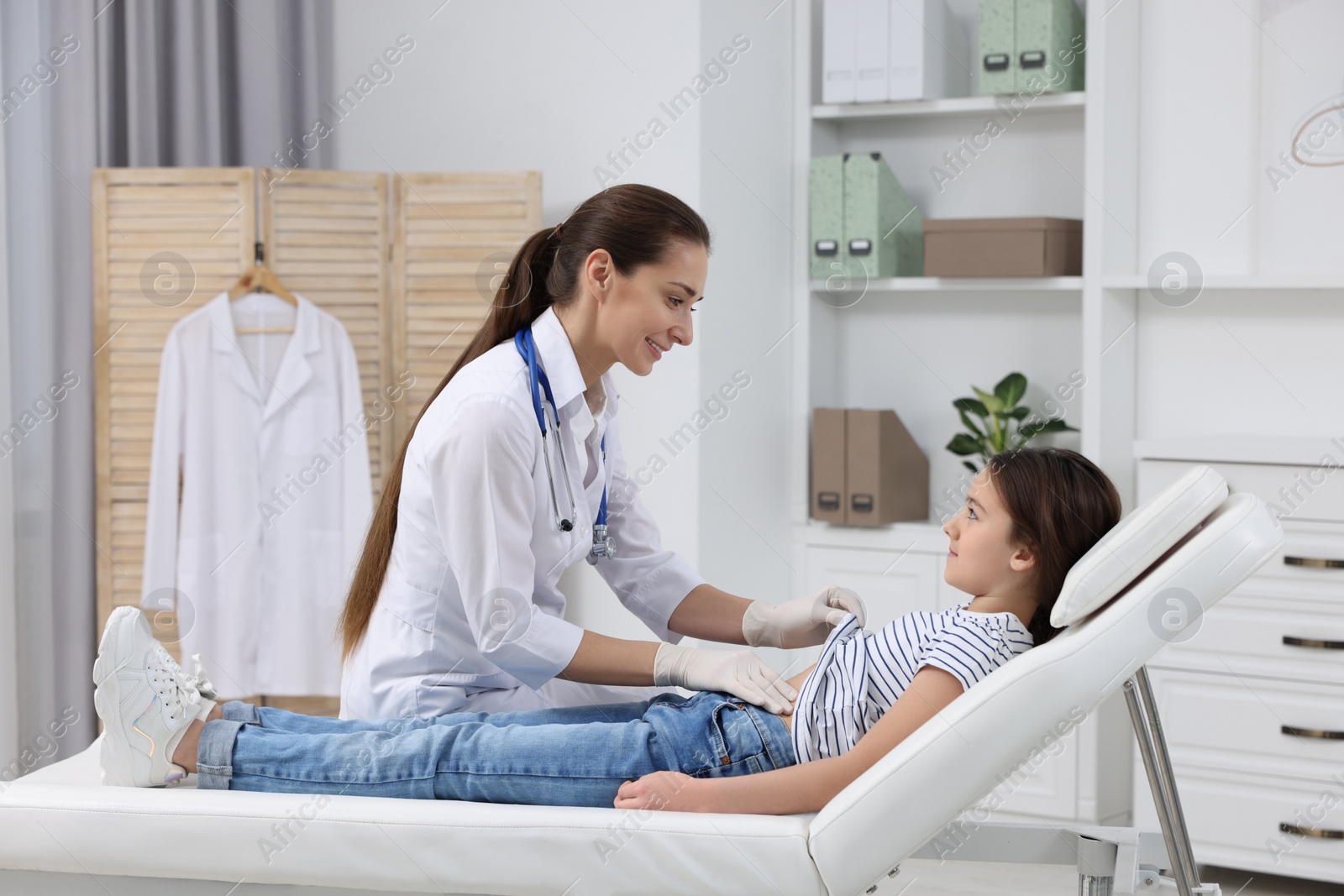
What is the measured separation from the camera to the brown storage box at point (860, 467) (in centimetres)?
298

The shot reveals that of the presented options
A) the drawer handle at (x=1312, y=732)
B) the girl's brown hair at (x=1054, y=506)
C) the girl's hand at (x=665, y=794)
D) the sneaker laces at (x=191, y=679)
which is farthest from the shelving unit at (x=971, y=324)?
the sneaker laces at (x=191, y=679)

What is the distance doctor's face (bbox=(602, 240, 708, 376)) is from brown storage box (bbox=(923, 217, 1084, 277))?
135 centimetres

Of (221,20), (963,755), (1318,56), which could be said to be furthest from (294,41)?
(963,755)

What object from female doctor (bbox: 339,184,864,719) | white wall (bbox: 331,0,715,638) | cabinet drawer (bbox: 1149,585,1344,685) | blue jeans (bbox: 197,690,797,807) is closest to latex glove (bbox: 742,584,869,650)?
female doctor (bbox: 339,184,864,719)

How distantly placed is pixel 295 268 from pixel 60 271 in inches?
19.8

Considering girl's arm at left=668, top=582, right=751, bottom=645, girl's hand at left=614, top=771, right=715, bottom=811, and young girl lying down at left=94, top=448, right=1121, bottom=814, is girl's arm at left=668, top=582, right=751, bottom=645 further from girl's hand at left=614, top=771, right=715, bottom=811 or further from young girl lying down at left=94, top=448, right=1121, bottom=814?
girl's hand at left=614, top=771, right=715, bottom=811

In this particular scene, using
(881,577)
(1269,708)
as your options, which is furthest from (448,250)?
(1269,708)

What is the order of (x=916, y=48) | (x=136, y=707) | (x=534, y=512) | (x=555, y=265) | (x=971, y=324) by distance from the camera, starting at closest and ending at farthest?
(x=136, y=707) < (x=534, y=512) < (x=555, y=265) < (x=916, y=48) < (x=971, y=324)

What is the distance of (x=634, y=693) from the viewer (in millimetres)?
1789

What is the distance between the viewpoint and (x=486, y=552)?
1535mm

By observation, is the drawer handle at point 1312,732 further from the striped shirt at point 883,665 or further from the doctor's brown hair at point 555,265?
the doctor's brown hair at point 555,265

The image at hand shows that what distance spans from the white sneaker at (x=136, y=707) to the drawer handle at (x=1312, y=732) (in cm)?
206

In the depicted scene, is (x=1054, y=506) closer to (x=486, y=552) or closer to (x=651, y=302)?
(x=651, y=302)

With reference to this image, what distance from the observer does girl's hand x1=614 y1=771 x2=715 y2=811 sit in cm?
136
